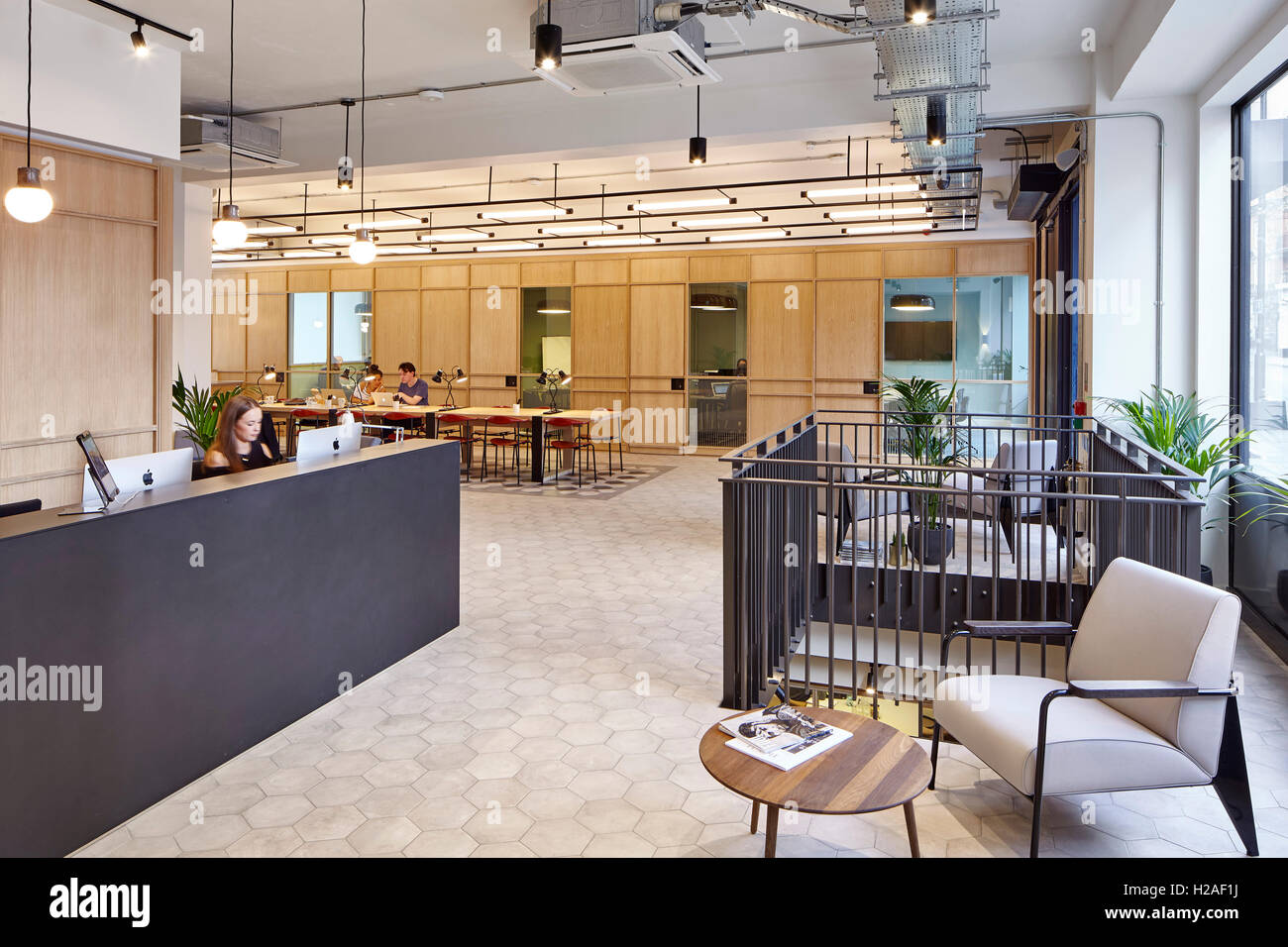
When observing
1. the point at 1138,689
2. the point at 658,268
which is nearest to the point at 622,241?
the point at 658,268

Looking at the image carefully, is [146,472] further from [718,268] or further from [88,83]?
[718,268]

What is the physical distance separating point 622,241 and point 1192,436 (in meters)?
9.96

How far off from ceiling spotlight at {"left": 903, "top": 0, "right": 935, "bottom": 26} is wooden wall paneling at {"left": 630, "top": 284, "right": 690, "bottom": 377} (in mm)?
10992

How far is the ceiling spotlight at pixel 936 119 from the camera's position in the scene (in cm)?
572

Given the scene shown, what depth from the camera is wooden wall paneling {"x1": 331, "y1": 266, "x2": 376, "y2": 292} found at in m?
16.4

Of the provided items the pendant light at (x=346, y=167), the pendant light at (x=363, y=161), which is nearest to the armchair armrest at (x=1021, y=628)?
the pendant light at (x=363, y=161)

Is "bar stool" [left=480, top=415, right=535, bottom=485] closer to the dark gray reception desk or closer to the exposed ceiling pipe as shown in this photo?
the dark gray reception desk

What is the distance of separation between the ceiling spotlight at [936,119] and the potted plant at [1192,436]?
7.03 ft

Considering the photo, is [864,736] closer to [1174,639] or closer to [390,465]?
[1174,639]

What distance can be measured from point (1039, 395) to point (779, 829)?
9.24 metres

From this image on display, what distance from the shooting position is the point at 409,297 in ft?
53.1

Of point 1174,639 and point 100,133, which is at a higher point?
point 100,133

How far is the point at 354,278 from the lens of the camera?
16500 mm

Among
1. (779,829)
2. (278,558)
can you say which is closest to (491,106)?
(278,558)
